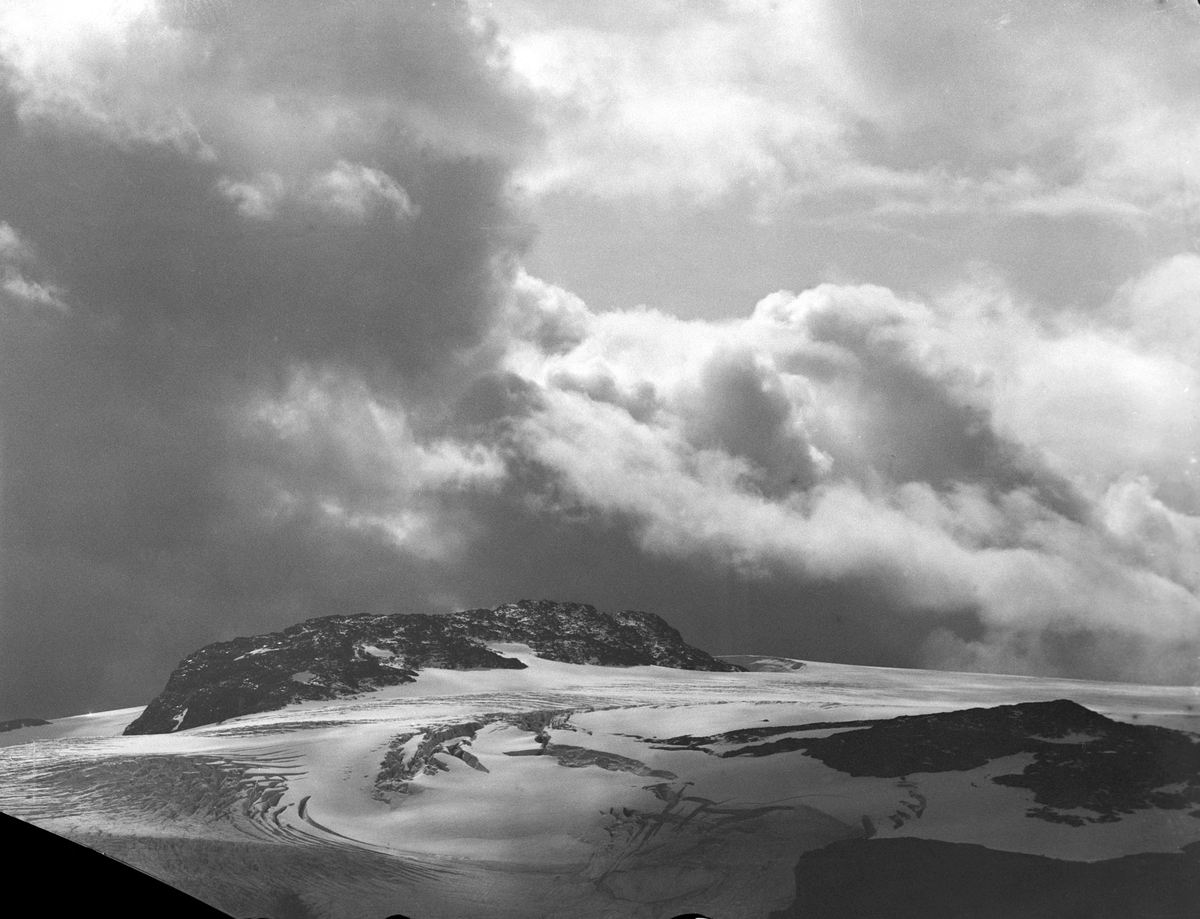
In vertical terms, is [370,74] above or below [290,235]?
above

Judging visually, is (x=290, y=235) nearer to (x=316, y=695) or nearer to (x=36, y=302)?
(x=36, y=302)

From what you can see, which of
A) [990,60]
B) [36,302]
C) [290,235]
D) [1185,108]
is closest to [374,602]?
[290,235]

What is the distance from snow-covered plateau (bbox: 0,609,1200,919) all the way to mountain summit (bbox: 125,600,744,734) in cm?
4

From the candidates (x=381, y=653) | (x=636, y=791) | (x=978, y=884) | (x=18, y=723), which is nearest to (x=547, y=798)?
(x=636, y=791)

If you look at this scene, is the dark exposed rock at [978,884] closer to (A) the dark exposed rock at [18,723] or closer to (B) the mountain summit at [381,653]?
(B) the mountain summit at [381,653]

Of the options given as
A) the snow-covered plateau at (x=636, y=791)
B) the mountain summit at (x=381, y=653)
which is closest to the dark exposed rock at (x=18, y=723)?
the snow-covered plateau at (x=636, y=791)

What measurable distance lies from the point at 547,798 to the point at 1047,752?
1.39m

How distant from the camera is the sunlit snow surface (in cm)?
287

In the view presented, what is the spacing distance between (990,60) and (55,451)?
10.8 feet

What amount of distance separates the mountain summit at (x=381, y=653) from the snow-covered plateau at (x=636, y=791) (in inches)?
1.4

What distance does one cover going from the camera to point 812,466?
312 centimetres

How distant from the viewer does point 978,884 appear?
2764 mm

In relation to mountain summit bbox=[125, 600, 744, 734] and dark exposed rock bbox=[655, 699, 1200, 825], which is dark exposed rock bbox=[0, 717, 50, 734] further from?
dark exposed rock bbox=[655, 699, 1200, 825]

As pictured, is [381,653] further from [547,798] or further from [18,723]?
[18,723]
